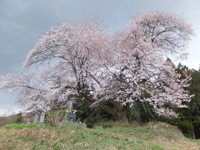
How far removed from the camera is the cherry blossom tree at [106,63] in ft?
28.2

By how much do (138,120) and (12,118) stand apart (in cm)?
1974

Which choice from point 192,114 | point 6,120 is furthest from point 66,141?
point 6,120

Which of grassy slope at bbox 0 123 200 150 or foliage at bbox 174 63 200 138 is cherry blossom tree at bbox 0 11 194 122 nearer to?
foliage at bbox 174 63 200 138

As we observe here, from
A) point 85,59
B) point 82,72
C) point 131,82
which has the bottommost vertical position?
point 131,82

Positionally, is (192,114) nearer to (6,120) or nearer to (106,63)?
(106,63)

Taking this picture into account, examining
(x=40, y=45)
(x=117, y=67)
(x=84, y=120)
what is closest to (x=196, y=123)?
(x=117, y=67)

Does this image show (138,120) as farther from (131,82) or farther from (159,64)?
(159,64)

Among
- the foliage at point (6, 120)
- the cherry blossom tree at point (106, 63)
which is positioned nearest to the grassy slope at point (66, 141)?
the cherry blossom tree at point (106, 63)

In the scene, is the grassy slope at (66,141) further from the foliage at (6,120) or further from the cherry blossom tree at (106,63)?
the foliage at (6,120)

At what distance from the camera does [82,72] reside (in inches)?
408

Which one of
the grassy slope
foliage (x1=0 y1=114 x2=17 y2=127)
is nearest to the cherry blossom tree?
the grassy slope

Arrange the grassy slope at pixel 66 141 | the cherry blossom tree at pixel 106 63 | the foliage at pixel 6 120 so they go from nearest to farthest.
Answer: the grassy slope at pixel 66 141, the cherry blossom tree at pixel 106 63, the foliage at pixel 6 120

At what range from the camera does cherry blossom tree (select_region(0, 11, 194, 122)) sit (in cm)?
859

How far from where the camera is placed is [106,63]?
9.20m
